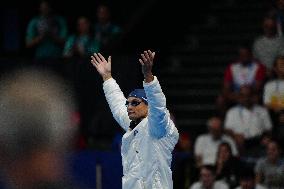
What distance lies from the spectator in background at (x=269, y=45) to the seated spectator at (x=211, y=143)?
6.02ft

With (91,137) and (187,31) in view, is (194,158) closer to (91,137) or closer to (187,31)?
(91,137)

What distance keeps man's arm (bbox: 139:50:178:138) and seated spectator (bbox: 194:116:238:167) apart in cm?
565

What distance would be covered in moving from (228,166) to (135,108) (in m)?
4.61

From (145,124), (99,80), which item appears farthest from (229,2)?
(145,124)

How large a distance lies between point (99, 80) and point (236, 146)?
111 inches

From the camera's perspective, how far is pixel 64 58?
18.9 metres

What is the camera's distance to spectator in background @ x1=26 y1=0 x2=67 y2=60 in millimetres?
20031

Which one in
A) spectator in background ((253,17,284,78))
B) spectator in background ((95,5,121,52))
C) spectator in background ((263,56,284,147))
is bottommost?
spectator in background ((263,56,284,147))

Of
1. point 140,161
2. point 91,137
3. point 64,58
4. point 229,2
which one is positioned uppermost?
point 229,2

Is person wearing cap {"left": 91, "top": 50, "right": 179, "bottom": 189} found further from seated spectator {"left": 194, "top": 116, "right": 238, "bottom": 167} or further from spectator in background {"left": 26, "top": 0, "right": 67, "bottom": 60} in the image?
spectator in background {"left": 26, "top": 0, "right": 67, "bottom": 60}

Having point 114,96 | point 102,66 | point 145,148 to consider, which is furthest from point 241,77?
point 145,148

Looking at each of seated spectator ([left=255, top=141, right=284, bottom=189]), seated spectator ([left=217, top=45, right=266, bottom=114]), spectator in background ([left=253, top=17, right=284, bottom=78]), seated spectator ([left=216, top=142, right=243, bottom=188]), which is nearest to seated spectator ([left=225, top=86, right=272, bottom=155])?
seated spectator ([left=217, top=45, right=266, bottom=114])

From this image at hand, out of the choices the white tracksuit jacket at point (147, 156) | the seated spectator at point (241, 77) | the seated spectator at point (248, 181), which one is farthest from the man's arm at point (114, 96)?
the seated spectator at point (241, 77)

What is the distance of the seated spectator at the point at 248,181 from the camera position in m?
15.6
